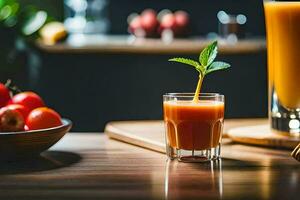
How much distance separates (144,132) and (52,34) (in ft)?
7.64

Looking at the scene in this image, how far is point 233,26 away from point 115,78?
31.3 inches

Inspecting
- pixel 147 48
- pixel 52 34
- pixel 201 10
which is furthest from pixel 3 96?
pixel 201 10

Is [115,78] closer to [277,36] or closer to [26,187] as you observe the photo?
[277,36]

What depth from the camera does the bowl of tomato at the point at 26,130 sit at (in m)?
1.14

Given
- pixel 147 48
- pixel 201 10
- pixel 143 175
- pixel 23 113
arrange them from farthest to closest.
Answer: pixel 201 10 → pixel 147 48 → pixel 23 113 → pixel 143 175

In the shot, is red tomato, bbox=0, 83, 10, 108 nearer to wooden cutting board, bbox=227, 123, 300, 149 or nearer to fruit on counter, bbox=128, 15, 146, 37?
wooden cutting board, bbox=227, 123, 300, 149

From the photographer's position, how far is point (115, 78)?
11.9 ft

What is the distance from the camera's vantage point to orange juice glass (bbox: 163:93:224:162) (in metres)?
1.19

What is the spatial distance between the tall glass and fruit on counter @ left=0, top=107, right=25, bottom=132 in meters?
0.55

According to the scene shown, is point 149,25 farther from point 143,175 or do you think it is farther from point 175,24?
point 143,175

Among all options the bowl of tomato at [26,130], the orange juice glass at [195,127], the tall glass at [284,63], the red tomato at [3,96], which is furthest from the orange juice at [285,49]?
the red tomato at [3,96]

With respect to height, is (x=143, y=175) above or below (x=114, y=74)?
above

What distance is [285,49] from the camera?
139cm

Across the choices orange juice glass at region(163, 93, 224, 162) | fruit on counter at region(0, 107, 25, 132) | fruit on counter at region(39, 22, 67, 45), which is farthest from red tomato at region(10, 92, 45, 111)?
fruit on counter at region(39, 22, 67, 45)
